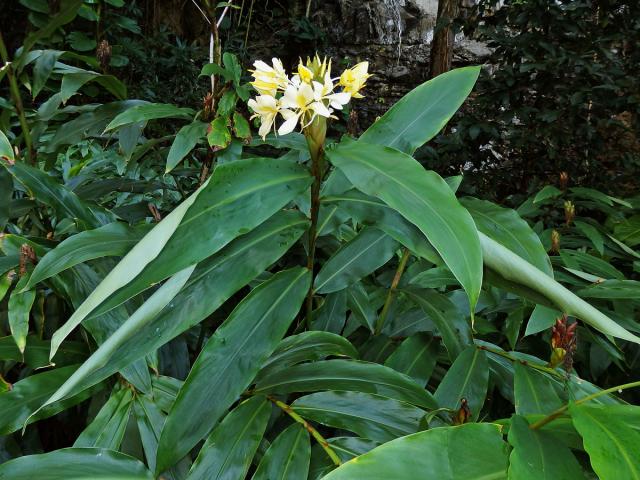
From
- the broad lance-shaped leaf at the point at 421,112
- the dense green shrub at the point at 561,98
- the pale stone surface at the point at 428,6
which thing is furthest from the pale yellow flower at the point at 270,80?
the pale stone surface at the point at 428,6

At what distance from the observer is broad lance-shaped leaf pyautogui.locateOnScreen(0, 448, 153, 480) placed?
1.44 feet

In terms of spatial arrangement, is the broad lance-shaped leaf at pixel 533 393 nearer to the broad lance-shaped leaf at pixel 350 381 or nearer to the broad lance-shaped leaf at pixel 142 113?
the broad lance-shaped leaf at pixel 350 381

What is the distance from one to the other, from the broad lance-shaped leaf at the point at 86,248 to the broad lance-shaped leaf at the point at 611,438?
0.45m

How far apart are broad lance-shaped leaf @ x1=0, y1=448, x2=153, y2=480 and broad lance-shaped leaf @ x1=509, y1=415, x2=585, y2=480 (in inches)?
12.2

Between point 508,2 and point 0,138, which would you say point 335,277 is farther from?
point 508,2

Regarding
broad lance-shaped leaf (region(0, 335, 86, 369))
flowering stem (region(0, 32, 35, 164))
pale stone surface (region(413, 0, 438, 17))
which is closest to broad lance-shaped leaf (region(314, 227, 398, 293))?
broad lance-shaped leaf (region(0, 335, 86, 369))

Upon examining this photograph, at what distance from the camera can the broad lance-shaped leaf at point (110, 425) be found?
0.52m

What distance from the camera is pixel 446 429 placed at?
33cm

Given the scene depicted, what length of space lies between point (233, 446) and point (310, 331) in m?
0.14

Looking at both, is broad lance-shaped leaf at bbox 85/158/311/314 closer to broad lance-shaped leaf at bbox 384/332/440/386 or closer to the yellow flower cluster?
the yellow flower cluster

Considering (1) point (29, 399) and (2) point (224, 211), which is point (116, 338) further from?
(1) point (29, 399)

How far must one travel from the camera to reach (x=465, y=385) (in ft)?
1.89

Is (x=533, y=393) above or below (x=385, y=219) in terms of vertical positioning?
below

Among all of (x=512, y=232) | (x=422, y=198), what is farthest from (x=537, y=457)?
(x=512, y=232)
